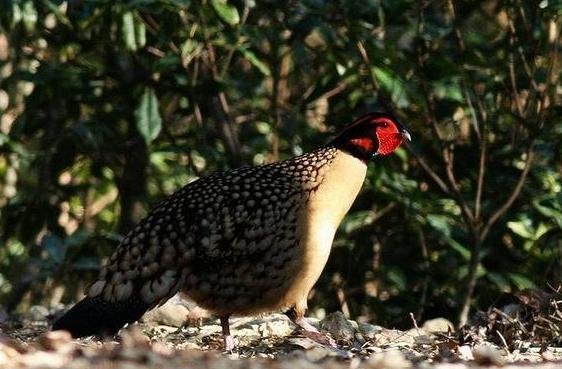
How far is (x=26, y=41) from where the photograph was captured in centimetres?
915

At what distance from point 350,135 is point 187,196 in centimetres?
86

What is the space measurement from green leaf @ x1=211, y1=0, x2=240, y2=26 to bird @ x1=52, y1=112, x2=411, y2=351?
4.40 ft

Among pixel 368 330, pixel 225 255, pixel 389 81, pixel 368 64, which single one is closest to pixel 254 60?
pixel 368 64

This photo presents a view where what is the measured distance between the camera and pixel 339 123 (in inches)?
334

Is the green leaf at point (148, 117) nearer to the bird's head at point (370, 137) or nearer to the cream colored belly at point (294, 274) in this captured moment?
the bird's head at point (370, 137)

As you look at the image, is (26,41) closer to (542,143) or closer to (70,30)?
Result: (70,30)

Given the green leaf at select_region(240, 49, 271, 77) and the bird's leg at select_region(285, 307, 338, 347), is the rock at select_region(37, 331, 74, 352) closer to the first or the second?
the bird's leg at select_region(285, 307, 338, 347)

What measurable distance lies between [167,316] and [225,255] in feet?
3.10

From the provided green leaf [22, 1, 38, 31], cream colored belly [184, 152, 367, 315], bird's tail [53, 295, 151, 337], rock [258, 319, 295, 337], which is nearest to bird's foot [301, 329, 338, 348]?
cream colored belly [184, 152, 367, 315]

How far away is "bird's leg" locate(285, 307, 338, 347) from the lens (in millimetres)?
6375

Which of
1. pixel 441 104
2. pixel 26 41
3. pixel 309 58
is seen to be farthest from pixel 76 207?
pixel 441 104

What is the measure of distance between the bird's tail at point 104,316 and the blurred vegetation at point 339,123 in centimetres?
180

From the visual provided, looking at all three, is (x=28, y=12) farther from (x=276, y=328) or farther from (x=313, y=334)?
(x=313, y=334)

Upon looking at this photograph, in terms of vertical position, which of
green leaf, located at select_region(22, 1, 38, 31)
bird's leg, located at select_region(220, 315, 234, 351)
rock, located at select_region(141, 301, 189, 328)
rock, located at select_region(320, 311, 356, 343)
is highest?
green leaf, located at select_region(22, 1, 38, 31)
